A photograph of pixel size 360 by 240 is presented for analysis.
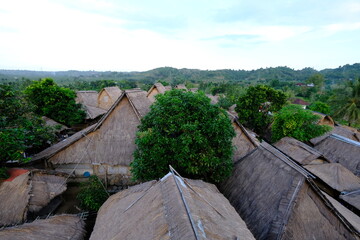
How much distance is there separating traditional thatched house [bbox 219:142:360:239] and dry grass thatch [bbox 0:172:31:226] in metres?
9.08

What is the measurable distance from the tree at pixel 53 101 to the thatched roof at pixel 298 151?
19.3m

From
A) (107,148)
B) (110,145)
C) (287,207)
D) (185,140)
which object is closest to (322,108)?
(287,207)

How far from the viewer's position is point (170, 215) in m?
4.77

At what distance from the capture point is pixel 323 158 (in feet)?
45.6

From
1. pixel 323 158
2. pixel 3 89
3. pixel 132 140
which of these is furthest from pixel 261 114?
pixel 3 89

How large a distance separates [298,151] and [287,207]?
1032 cm

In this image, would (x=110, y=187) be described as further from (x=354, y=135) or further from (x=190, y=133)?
(x=354, y=135)

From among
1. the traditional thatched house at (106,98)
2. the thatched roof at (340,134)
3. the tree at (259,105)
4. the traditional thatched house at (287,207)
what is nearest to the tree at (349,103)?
the thatched roof at (340,134)

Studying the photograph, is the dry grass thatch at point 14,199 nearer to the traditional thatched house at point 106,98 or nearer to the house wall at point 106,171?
the house wall at point 106,171

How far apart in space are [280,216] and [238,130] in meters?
7.29

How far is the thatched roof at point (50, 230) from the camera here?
5.98 meters

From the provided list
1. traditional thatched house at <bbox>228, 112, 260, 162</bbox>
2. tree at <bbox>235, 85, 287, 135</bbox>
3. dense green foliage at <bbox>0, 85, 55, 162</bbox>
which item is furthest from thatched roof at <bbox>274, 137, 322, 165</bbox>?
dense green foliage at <bbox>0, 85, 55, 162</bbox>

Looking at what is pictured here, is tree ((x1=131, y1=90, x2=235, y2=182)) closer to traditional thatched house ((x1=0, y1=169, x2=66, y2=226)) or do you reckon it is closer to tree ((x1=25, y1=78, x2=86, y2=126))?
traditional thatched house ((x1=0, y1=169, x2=66, y2=226))

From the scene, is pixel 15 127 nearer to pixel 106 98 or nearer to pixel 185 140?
pixel 185 140
